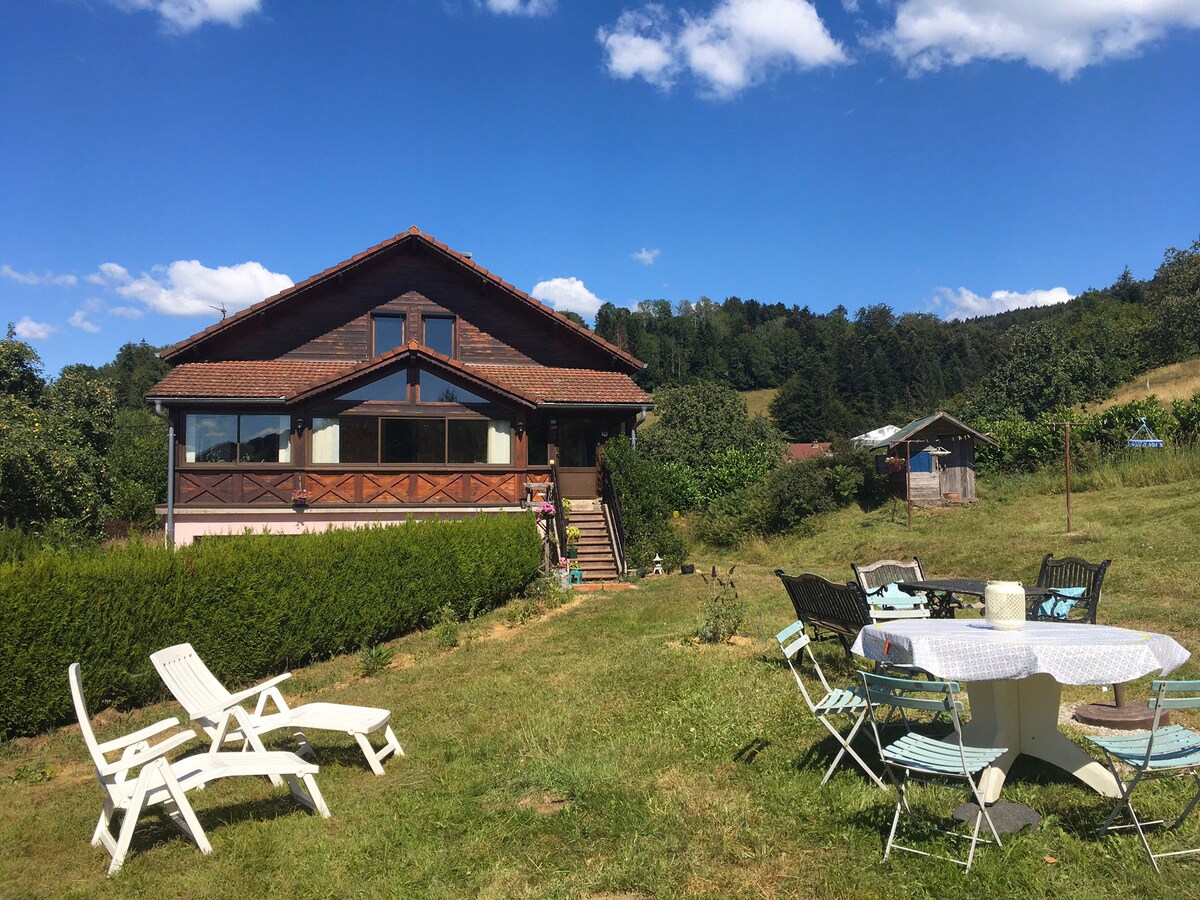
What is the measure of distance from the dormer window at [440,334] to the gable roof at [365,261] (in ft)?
4.97

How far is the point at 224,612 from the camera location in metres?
8.90

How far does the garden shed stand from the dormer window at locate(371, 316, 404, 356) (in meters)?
13.2

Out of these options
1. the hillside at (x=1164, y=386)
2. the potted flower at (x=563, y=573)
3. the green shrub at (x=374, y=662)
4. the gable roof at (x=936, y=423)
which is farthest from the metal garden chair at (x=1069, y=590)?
the hillside at (x=1164, y=386)

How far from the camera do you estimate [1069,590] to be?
8.89 m

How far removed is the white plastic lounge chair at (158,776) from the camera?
4488 mm

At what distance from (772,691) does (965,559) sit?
34.5ft

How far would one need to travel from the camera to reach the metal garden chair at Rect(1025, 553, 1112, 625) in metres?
8.58

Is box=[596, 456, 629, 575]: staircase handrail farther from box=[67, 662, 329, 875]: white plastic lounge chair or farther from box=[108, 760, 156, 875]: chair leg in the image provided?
box=[108, 760, 156, 875]: chair leg

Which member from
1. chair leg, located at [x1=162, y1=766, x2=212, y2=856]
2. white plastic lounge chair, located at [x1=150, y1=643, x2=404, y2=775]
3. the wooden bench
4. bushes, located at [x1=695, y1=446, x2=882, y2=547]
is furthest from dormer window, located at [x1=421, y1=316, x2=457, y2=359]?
chair leg, located at [x1=162, y1=766, x2=212, y2=856]

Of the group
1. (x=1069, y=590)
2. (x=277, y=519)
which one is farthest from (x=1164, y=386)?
(x=277, y=519)

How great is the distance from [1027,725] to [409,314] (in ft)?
59.3

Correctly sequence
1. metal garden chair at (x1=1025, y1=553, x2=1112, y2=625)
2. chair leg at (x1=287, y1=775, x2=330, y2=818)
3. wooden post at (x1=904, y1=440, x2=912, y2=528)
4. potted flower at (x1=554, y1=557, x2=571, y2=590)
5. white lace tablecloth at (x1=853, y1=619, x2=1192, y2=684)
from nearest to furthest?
white lace tablecloth at (x1=853, y1=619, x2=1192, y2=684) < chair leg at (x1=287, y1=775, x2=330, y2=818) < metal garden chair at (x1=1025, y1=553, x2=1112, y2=625) < potted flower at (x1=554, y1=557, x2=571, y2=590) < wooden post at (x1=904, y1=440, x2=912, y2=528)

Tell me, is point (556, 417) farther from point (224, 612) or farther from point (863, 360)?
point (863, 360)

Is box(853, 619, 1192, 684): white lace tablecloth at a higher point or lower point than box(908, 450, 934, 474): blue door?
lower
